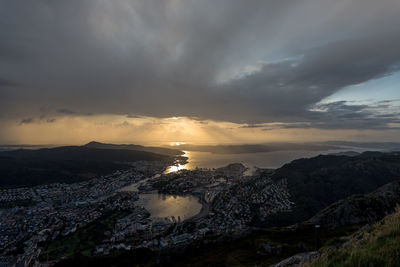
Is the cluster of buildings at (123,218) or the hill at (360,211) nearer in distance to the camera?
the hill at (360,211)

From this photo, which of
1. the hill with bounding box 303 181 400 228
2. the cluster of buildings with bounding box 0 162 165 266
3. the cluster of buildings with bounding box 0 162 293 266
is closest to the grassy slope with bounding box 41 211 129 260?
the cluster of buildings with bounding box 0 162 293 266

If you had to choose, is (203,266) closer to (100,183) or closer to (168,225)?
(168,225)

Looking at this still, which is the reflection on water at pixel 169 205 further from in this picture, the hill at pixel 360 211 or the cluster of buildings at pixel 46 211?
the hill at pixel 360 211

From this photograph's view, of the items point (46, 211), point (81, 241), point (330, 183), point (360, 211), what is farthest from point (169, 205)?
point (330, 183)

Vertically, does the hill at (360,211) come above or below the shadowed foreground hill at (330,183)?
above

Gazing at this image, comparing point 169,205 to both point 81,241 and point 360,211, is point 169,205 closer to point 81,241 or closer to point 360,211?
point 81,241

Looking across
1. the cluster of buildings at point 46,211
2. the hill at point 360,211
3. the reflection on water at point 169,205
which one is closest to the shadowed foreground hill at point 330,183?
the hill at point 360,211

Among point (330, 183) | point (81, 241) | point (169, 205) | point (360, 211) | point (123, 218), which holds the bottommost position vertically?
point (169, 205)

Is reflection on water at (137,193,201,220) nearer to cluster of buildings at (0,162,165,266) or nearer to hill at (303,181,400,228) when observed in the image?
cluster of buildings at (0,162,165,266)

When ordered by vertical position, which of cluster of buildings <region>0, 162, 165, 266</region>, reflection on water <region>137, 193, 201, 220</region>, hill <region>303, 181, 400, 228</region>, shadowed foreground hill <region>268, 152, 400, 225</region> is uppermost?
hill <region>303, 181, 400, 228</region>
